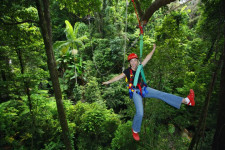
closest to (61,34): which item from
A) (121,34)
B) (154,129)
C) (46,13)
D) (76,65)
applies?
(76,65)

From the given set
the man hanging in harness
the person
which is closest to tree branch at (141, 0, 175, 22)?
the man hanging in harness

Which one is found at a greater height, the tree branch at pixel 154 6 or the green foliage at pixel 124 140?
the tree branch at pixel 154 6

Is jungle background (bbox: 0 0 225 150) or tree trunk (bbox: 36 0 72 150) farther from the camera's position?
jungle background (bbox: 0 0 225 150)

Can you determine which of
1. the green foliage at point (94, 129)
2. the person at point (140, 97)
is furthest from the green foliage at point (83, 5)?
the green foliage at point (94, 129)

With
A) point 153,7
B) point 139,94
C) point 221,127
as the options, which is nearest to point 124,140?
point 139,94

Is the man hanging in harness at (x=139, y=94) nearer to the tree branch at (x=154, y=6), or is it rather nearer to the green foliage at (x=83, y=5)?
the tree branch at (x=154, y=6)

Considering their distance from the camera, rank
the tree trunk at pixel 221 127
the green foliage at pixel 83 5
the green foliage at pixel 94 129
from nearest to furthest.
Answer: the tree trunk at pixel 221 127 < the green foliage at pixel 83 5 < the green foliage at pixel 94 129

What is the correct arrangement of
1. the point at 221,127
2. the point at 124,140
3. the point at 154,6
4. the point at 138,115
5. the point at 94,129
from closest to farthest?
the point at 138,115
the point at 221,127
the point at 154,6
the point at 124,140
the point at 94,129

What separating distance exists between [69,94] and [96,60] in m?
4.31

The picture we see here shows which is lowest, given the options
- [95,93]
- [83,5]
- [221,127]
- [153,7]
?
[95,93]

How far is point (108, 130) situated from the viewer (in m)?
6.42

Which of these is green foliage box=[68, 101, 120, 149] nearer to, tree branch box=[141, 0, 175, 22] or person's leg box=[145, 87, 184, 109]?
person's leg box=[145, 87, 184, 109]

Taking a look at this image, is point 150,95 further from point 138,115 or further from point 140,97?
point 138,115

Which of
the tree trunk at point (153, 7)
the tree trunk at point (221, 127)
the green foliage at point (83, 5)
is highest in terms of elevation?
the green foliage at point (83, 5)
